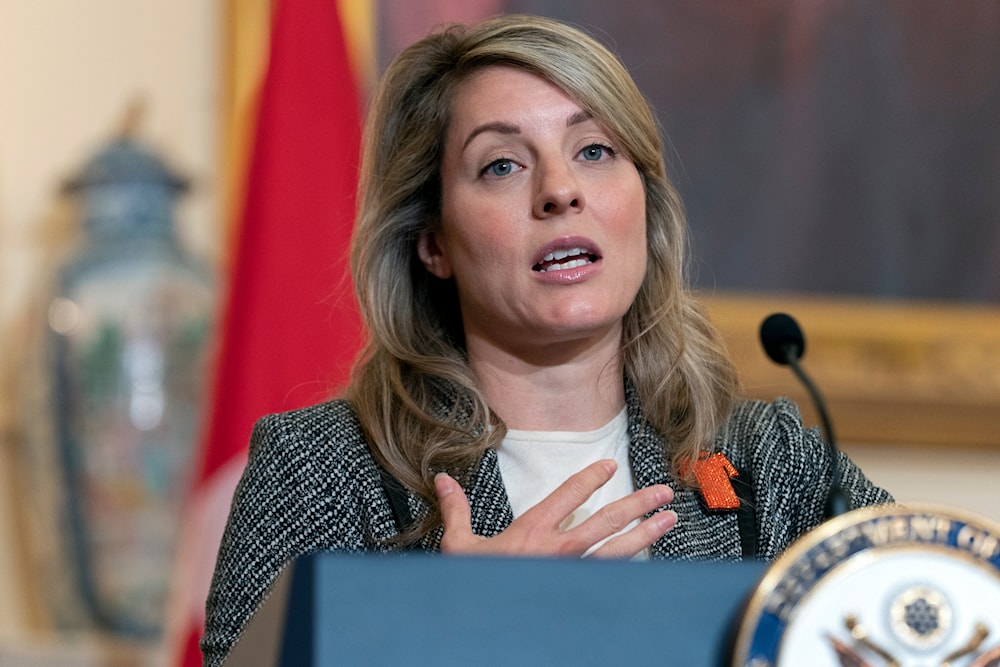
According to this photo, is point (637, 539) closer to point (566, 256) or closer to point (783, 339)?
point (783, 339)

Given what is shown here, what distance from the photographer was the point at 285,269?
3.36 metres

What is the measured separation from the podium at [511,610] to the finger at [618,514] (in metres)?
0.40

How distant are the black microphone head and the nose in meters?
0.57

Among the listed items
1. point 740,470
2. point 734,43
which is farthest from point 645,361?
point 734,43

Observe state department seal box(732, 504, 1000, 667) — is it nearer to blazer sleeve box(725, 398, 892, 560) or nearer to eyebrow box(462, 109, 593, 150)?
blazer sleeve box(725, 398, 892, 560)

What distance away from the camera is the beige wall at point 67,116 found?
3.46 metres

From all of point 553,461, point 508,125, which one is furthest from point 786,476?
point 508,125

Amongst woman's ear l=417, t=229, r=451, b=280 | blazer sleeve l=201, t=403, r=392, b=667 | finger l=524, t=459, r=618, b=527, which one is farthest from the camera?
woman's ear l=417, t=229, r=451, b=280

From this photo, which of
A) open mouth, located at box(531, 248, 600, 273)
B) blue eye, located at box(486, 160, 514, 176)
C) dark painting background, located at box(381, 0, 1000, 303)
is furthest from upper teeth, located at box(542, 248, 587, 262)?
dark painting background, located at box(381, 0, 1000, 303)

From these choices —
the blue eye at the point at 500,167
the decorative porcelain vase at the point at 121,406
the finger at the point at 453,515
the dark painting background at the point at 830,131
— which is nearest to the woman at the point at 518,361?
the blue eye at the point at 500,167

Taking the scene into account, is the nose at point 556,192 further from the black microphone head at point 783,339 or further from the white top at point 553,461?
the black microphone head at point 783,339

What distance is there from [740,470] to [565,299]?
0.40 metres

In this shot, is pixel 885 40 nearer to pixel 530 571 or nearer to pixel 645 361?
pixel 645 361

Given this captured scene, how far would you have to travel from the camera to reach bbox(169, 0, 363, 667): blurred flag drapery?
3152mm
